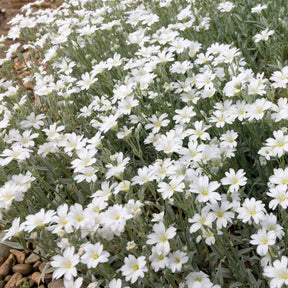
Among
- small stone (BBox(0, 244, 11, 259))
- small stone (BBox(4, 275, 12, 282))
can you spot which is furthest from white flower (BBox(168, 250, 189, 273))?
small stone (BBox(0, 244, 11, 259))

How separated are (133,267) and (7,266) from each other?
1.79 metres

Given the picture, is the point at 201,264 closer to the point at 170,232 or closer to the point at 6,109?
the point at 170,232

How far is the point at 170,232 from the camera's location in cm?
250

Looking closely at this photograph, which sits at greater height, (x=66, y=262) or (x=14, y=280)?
(x=66, y=262)

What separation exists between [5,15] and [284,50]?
7437 millimetres

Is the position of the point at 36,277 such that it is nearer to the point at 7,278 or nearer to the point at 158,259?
the point at 7,278

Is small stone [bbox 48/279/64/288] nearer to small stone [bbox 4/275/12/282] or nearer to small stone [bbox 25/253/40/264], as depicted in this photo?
small stone [bbox 25/253/40/264]

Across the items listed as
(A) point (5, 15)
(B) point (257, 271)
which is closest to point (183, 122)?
(B) point (257, 271)

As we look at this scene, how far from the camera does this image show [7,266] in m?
3.66

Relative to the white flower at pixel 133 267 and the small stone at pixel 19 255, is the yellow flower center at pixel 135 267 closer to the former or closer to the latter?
the white flower at pixel 133 267

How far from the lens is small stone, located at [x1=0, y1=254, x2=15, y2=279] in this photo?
3.64 meters

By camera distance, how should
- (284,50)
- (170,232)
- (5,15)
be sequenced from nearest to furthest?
(170,232) < (284,50) < (5,15)

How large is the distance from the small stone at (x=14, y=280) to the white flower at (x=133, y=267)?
158 centimetres

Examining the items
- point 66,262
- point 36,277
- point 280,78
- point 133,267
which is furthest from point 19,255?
point 280,78
